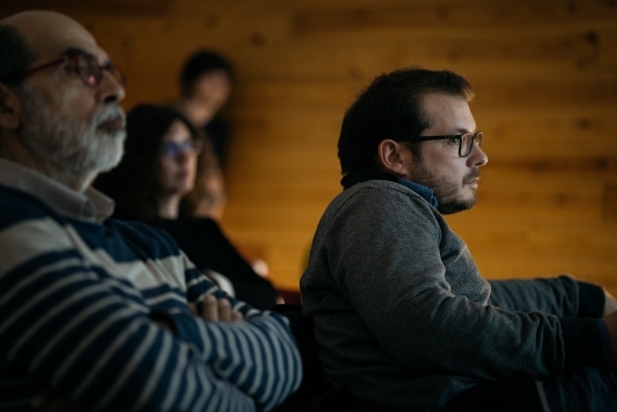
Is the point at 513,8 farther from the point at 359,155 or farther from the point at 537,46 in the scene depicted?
the point at 359,155

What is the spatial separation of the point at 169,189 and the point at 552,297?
4.52 feet

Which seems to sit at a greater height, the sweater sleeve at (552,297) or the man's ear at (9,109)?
the man's ear at (9,109)

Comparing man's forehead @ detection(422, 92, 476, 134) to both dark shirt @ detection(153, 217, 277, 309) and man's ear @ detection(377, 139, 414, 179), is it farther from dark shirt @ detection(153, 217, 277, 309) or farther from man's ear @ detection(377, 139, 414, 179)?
dark shirt @ detection(153, 217, 277, 309)

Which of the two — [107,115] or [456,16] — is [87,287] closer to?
[107,115]

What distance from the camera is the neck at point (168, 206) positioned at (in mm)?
2369

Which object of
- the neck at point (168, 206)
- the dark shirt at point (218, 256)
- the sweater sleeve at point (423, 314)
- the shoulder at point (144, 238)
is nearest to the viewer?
the sweater sleeve at point (423, 314)

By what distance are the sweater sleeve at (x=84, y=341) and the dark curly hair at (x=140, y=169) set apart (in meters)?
1.33

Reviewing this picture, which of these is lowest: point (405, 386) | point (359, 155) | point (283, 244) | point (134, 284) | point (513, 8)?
point (283, 244)

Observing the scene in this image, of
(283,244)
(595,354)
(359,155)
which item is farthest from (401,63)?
(595,354)

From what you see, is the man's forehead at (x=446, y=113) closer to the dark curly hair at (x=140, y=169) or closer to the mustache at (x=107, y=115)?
the mustache at (x=107, y=115)

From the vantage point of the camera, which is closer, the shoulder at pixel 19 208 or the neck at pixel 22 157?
the shoulder at pixel 19 208

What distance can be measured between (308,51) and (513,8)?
120cm

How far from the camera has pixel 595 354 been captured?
113 cm

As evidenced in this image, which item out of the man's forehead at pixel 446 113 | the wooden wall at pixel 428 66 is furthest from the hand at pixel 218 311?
the wooden wall at pixel 428 66
